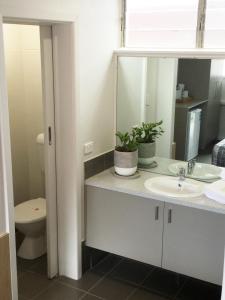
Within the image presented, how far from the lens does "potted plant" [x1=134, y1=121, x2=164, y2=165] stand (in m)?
3.05

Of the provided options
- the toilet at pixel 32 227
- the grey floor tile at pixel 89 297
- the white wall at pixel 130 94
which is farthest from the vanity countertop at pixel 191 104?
the grey floor tile at pixel 89 297

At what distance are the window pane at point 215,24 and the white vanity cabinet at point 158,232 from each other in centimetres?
116

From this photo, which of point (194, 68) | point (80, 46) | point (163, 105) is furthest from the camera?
point (163, 105)

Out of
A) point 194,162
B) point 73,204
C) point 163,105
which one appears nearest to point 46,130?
point 73,204

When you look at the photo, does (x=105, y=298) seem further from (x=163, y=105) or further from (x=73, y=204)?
(x=163, y=105)

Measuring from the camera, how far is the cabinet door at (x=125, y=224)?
269 centimetres

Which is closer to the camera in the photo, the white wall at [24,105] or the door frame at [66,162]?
the door frame at [66,162]

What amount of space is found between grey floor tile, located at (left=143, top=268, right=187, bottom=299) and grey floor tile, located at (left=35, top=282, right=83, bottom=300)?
52cm

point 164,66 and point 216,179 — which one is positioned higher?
point 164,66

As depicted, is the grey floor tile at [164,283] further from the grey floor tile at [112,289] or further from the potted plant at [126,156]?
the potted plant at [126,156]

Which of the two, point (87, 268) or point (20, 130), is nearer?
point (87, 268)

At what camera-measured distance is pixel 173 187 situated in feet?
9.28

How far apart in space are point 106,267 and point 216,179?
1125 millimetres

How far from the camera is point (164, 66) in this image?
2898 millimetres
